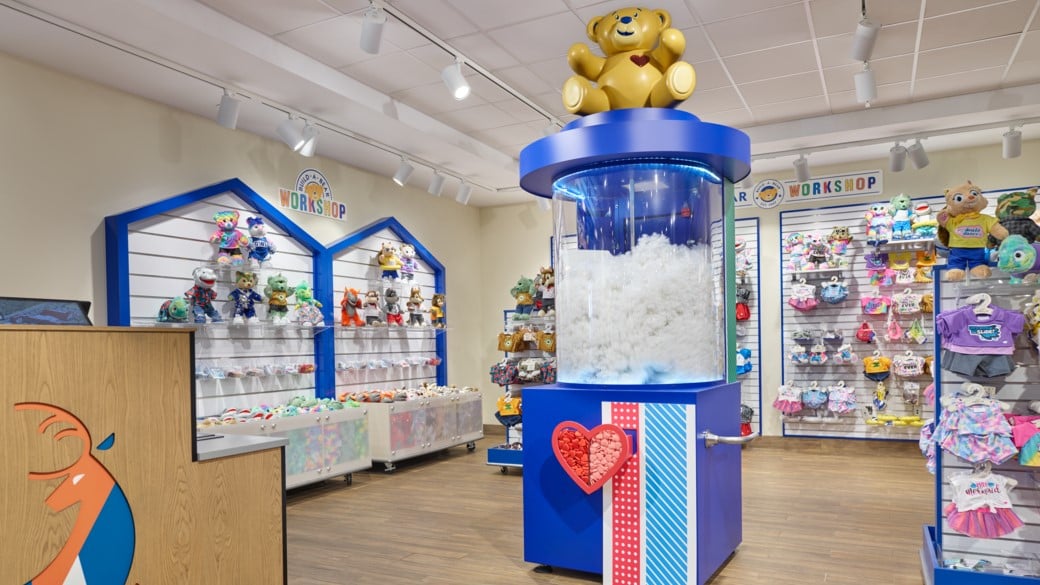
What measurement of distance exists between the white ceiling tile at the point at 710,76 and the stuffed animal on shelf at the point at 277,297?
360cm

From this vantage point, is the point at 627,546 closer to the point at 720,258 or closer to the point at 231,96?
the point at 720,258

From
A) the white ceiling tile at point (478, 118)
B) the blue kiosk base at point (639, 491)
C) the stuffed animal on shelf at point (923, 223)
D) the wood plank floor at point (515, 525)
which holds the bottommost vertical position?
the wood plank floor at point (515, 525)

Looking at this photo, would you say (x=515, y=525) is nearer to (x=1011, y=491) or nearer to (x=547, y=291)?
(x=547, y=291)

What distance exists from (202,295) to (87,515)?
3320 mm

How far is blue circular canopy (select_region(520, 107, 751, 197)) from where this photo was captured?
3.20 meters

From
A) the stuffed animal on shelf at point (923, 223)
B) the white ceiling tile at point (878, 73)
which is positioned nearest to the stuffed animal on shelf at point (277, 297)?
the white ceiling tile at point (878, 73)

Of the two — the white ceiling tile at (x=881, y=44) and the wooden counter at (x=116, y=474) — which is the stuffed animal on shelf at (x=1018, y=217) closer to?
the white ceiling tile at (x=881, y=44)

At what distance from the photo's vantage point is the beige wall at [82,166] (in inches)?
166

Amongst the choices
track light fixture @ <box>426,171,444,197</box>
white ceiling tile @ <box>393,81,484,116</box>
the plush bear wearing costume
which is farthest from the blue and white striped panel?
track light fixture @ <box>426,171,444,197</box>

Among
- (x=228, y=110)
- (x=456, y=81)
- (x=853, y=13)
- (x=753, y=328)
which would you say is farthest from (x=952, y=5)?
(x=228, y=110)

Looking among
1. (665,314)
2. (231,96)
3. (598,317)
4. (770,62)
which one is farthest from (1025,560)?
(231,96)

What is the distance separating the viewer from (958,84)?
18.2 ft

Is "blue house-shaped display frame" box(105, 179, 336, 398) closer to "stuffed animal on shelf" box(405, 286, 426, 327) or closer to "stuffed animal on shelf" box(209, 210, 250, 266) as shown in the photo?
"stuffed animal on shelf" box(209, 210, 250, 266)

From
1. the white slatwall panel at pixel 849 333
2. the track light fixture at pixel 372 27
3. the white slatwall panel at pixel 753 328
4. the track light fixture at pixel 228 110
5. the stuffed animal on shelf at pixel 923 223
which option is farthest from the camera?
the white slatwall panel at pixel 753 328
